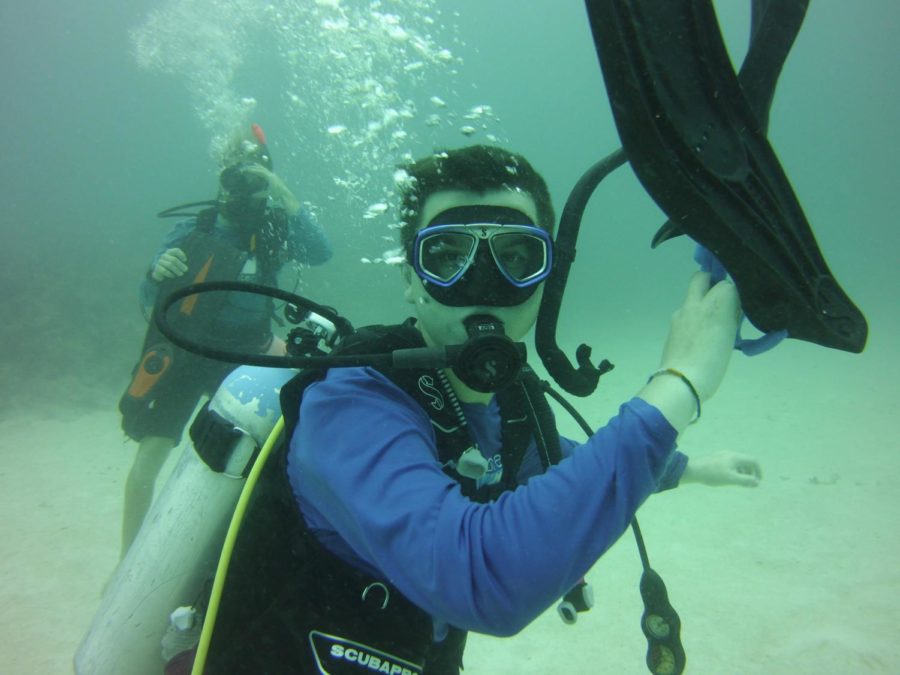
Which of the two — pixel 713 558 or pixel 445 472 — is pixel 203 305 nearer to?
pixel 445 472

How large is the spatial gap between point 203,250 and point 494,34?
252 ft

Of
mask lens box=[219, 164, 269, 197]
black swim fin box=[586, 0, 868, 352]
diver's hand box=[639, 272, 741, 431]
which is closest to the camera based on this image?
black swim fin box=[586, 0, 868, 352]

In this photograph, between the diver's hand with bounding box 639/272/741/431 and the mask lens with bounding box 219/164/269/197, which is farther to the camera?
the mask lens with bounding box 219/164/269/197

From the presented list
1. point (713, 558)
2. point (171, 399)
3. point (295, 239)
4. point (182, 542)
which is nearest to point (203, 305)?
point (171, 399)

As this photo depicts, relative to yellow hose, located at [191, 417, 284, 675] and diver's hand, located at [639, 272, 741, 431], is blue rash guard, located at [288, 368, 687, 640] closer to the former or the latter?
diver's hand, located at [639, 272, 741, 431]

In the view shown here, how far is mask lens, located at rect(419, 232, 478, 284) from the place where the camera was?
159cm

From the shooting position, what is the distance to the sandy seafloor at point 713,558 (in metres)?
3.94

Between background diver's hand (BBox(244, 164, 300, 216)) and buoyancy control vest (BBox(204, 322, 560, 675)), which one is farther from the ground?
background diver's hand (BBox(244, 164, 300, 216))

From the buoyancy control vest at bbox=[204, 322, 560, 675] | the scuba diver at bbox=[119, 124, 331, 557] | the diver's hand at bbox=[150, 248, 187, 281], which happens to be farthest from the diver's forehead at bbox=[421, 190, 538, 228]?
the diver's hand at bbox=[150, 248, 187, 281]

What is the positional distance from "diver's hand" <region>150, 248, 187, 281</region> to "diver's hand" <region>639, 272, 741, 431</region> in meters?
4.25

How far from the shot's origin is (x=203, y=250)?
4434 millimetres

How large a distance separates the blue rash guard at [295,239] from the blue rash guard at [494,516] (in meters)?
4.12

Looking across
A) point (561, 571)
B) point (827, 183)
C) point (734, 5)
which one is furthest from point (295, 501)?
point (827, 183)

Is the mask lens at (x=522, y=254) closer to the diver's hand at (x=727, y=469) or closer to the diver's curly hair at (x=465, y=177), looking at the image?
the diver's curly hair at (x=465, y=177)
